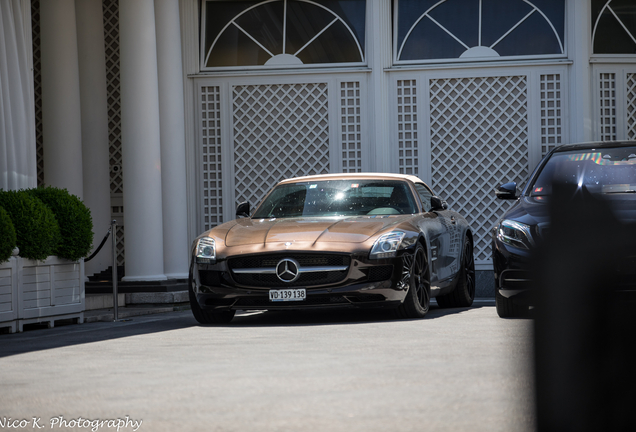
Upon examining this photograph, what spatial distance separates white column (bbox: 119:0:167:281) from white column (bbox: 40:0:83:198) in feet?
4.99

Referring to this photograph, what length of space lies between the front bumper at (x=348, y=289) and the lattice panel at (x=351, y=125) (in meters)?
6.67

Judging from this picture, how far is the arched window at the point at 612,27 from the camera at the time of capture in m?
13.9

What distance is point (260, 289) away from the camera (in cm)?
765

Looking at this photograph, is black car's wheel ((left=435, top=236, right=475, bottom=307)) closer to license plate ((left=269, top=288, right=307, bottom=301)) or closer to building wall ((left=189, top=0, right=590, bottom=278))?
license plate ((left=269, top=288, right=307, bottom=301))

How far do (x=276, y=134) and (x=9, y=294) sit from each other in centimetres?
683

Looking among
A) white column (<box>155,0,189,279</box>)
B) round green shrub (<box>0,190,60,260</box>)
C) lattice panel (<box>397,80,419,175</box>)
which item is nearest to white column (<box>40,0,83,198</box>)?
white column (<box>155,0,189,279</box>)

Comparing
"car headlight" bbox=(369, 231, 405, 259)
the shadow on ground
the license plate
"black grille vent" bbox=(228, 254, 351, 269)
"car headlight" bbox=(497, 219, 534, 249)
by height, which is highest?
"car headlight" bbox=(497, 219, 534, 249)

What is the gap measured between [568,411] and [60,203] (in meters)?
8.45

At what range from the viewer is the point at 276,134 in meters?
14.4

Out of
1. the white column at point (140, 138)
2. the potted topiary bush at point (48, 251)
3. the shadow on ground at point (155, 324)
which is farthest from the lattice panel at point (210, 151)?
the potted topiary bush at point (48, 251)

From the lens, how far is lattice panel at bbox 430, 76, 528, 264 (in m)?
14.0

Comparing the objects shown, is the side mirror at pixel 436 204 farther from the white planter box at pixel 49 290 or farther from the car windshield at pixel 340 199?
the white planter box at pixel 49 290

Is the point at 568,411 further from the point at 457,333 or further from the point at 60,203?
the point at 60,203

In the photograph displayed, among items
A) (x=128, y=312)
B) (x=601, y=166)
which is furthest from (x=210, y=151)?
(x=601, y=166)
